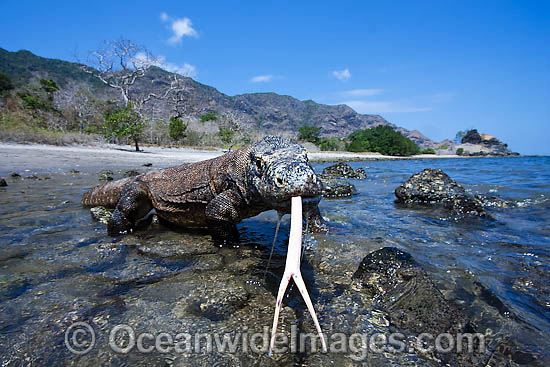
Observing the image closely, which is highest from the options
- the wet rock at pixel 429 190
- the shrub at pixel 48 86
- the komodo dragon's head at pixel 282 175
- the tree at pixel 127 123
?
the shrub at pixel 48 86

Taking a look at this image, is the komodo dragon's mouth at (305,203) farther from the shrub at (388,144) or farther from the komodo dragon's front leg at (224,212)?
the shrub at (388,144)

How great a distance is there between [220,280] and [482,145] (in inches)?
6040

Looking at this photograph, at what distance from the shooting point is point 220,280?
10.1ft

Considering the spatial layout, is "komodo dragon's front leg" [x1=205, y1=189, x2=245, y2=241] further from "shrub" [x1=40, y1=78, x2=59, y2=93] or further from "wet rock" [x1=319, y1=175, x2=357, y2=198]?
"shrub" [x1=40, y1=78, x2=59, y2=93]

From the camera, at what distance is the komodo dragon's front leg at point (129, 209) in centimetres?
475

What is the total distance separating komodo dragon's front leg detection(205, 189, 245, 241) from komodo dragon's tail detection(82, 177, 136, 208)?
2.94 meters

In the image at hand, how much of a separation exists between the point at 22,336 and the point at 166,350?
1.10m

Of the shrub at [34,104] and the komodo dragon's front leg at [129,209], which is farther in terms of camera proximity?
the shrub at [34,104]

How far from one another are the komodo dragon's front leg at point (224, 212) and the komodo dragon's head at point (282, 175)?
20.8 inches

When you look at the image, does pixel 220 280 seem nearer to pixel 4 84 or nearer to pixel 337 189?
pixel 337 189

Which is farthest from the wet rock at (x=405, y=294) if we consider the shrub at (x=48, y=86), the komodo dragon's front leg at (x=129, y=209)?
the shrub at (x=48, y=86)

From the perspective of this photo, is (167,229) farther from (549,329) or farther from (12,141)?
(12,141)

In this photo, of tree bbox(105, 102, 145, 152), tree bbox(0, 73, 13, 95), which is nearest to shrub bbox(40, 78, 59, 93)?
tree bbox(0, 73, 13, 95)

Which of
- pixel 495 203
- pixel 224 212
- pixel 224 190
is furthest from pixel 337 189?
pixel 224 212
